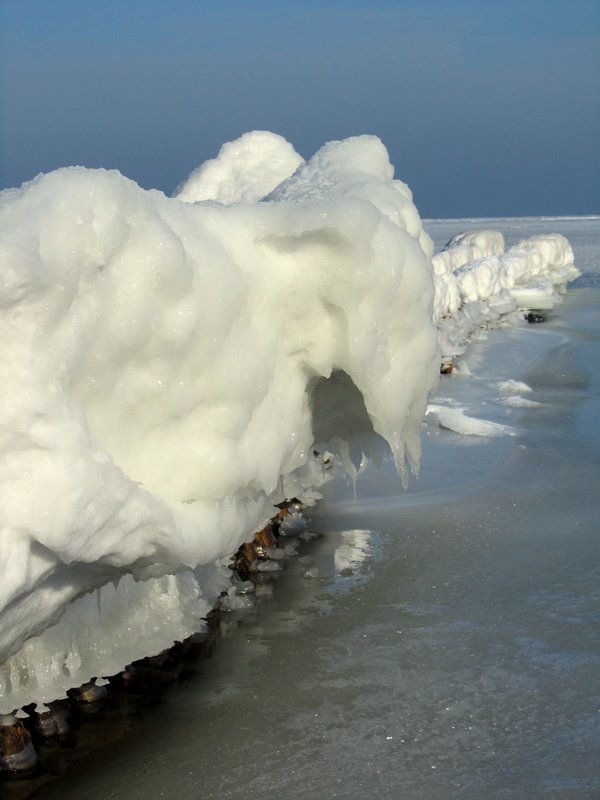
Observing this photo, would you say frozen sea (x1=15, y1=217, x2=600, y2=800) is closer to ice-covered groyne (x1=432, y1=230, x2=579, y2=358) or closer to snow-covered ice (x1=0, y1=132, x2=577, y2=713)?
snow-covered ice (x1=0, y1=132, x2=577, y2=713)

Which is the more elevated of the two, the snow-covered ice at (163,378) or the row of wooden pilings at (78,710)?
the snow-covered ice at (163,378)

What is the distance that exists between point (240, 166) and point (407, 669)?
319cm

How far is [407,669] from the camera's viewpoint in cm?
379

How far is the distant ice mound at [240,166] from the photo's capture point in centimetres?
587

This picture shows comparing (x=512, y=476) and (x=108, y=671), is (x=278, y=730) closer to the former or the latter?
(x=108, y=671)

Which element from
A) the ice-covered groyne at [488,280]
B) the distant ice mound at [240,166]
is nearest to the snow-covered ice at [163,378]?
the distant ice mound at [240,166]

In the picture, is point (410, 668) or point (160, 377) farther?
point (410, 668)

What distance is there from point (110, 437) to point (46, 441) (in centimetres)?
44

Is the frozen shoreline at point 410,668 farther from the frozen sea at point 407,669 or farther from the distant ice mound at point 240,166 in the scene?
the distant ice mound at point 240,166

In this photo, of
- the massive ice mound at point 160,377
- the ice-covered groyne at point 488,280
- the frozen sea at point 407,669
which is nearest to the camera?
the massive ice mound at point 160,377

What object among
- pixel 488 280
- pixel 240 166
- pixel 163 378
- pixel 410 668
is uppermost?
pixel 240 166

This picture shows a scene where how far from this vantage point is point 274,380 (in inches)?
148

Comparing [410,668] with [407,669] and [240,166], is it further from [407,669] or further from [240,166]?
[240,166]

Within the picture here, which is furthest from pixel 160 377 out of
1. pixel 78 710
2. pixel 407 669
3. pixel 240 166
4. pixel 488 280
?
pixel 488 280
